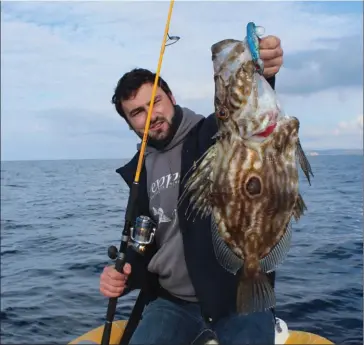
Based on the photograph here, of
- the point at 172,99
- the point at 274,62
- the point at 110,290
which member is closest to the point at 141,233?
the point at 110,290

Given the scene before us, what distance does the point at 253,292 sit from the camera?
3.40m

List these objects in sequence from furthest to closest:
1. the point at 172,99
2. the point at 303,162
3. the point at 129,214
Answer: the point at 172,99 → the point at 129,214 → the point at 303,162

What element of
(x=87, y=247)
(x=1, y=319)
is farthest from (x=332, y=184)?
(x=1, y=319)

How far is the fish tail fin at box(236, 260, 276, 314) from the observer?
134 inches

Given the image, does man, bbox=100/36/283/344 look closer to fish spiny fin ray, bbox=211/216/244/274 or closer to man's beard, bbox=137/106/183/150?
man's beard, bbox=137/106/183/150

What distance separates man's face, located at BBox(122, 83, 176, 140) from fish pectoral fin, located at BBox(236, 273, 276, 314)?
2004 millimetres

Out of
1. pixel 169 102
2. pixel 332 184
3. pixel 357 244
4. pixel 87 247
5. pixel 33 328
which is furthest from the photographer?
pixel 332 184

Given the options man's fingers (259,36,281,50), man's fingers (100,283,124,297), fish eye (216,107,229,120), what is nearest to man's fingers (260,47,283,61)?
man's fingers (259,36,281,50)

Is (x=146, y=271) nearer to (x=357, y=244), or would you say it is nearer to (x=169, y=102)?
(x=169, y=102)

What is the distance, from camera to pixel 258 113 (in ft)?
10.4

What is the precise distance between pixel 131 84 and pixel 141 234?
1524 millimetres

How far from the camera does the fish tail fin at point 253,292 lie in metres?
3.40

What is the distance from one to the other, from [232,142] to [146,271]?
7.82 ft

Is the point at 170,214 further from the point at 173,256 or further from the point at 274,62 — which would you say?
the point at 274,62
